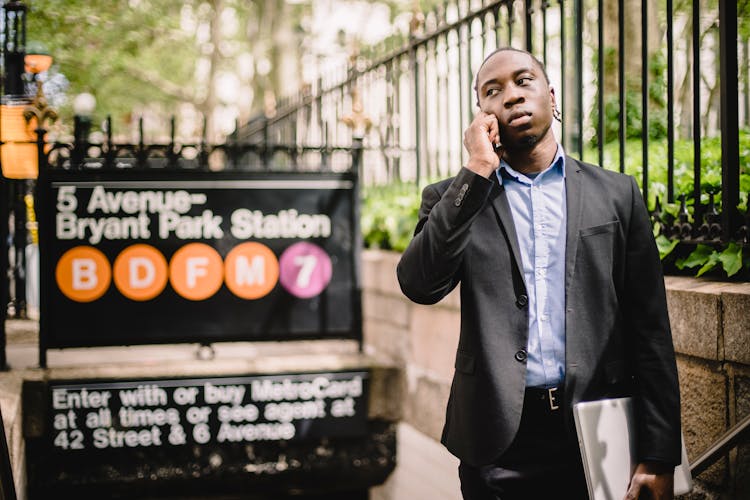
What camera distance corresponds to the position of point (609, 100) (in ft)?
22.2

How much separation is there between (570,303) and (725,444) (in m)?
0.71

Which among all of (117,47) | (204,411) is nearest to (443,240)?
(204,411)

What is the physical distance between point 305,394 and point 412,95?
8.84ft

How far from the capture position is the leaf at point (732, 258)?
3072 millimetres

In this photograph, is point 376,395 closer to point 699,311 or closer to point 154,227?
point 154,227

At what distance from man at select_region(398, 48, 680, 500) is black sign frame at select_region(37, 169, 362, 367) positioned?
2.67 m

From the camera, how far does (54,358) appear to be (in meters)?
5.30

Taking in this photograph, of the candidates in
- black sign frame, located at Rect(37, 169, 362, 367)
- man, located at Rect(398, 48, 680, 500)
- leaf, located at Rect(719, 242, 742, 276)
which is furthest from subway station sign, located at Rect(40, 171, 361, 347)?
man, located at Rect(398, 48, 680, 500)

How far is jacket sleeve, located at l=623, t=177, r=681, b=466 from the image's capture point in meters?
2.26

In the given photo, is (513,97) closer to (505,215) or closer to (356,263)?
(505,215)

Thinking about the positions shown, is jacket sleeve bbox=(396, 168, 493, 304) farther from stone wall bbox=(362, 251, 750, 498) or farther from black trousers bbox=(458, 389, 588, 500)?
stone wall bbox=(362, 251, 750, 498)

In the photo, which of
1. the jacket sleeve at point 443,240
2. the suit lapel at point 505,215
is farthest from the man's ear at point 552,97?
the jacket sleeve at point 443,240

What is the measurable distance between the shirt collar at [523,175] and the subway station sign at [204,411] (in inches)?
104

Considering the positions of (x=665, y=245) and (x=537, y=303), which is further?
(x=665, y=245)
